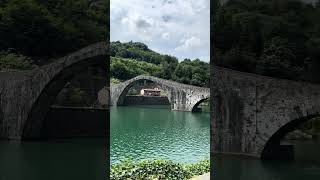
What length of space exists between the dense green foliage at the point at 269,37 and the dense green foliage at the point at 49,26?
5.62 meters

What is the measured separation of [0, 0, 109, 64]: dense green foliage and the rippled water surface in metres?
4.54

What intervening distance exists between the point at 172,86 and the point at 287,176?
19.8 meters

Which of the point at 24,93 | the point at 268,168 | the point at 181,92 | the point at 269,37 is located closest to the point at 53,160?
the point at 24,93

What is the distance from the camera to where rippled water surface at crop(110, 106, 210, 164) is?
1406cm

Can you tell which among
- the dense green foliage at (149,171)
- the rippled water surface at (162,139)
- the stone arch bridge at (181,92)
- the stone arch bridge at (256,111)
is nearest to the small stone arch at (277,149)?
the stone arch bridge at (256,111)

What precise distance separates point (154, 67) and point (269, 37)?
60.5ft

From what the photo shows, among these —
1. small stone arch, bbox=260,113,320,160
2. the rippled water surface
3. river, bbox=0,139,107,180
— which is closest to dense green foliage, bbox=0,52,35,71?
river, bbox=0,139,107,180

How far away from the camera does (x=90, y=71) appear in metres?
21.2

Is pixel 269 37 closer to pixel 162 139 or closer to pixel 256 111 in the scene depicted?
pixel 256 111

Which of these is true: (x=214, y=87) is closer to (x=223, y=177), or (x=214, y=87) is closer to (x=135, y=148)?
(x=135, y=148)

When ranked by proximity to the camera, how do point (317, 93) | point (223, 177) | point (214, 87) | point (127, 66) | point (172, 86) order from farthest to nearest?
point (127, 66)
point (172, 86)
point (214, 87)
point (317, 93)
point (223, 177)

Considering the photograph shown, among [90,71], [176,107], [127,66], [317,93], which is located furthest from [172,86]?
[317,93]

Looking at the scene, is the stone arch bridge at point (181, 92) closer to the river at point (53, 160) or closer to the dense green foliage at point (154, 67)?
the dense green foliage at point (154, 67)

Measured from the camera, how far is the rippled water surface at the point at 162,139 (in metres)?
14.1
